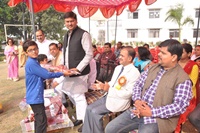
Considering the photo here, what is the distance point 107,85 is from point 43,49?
7.00ft

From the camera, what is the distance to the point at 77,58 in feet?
8.85

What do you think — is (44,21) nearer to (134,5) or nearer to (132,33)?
(132,33)

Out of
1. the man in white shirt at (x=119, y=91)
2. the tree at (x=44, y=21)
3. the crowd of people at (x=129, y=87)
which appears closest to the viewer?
the crowd of people at (x=129, y=87)

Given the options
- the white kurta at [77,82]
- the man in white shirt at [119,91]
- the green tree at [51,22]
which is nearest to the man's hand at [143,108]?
the man in white shirt at [119,91]

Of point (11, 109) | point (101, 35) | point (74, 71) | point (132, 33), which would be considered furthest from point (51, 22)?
point (74, 71)

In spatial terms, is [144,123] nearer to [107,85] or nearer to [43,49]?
[107,85]

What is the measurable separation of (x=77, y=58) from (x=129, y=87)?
3.15ft

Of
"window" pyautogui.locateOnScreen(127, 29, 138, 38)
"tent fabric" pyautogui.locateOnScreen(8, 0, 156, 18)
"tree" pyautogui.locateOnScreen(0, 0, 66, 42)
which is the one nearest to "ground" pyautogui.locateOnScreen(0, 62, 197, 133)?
"tent fabric" pyautogui.locateOnScreen(8, 0, 156, 18)

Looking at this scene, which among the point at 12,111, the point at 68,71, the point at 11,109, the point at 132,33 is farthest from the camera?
the point at 132,33

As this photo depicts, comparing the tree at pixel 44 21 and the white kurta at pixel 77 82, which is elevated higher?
the tree at pixel 44 21

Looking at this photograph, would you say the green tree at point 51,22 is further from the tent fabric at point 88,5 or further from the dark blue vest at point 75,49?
the dark blue vest at point 75,49

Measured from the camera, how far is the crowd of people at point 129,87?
1671 mm

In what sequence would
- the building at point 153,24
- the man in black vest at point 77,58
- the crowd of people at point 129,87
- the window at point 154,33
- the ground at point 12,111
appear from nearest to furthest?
the crowd of people at point 129,87 < the man in black vest at point 77,58 < the ground at point 12,111 < the building at point 153,24 < the window at point 154,33

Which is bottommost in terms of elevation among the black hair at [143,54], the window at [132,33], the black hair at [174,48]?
the black hair at [143,54]
